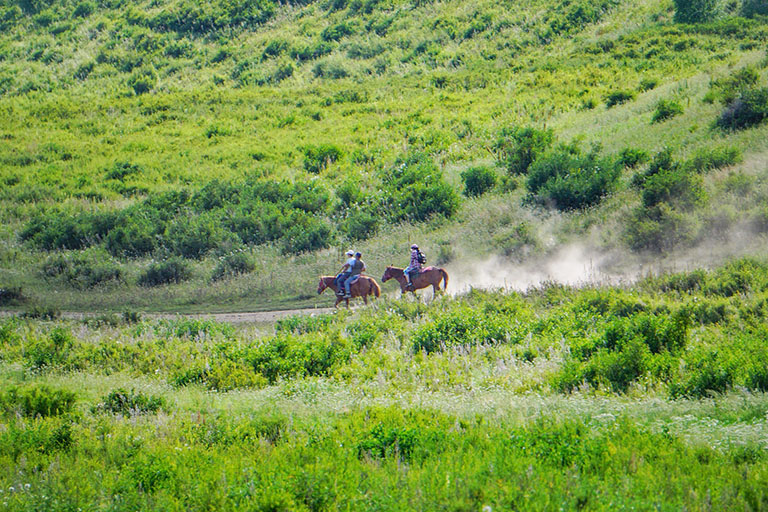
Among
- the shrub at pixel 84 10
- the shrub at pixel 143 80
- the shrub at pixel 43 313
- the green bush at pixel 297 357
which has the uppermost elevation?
the shrub at pixel 84 10

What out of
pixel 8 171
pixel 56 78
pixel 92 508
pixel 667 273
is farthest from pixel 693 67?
pixel 56 78

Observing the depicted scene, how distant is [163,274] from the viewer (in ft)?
86.2

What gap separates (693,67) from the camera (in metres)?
39.9

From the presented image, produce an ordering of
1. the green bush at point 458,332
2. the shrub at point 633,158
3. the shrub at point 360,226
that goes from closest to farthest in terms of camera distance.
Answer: the green bush at point 458,332
the shrub at point 633,158
the shrub at point 360,226

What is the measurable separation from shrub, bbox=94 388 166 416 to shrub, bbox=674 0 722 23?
156 ft

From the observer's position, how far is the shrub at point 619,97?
37.1 metres

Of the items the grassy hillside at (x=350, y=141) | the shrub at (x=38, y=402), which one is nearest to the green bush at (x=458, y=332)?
the shrub at (x=38, y=402)

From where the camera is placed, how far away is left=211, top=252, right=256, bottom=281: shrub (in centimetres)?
2606

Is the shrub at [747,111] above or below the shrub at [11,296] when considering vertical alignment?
above

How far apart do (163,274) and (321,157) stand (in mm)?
14115

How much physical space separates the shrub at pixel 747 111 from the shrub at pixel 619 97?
870 centimetres

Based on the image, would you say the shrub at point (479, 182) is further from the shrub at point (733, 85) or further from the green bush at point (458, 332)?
the green bush at point (458, 332)

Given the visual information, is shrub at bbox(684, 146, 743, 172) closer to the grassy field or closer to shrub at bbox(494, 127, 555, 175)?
shrub at bbox(494, 127, 555, 175)

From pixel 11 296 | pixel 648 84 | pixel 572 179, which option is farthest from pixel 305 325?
pixel 648 84
